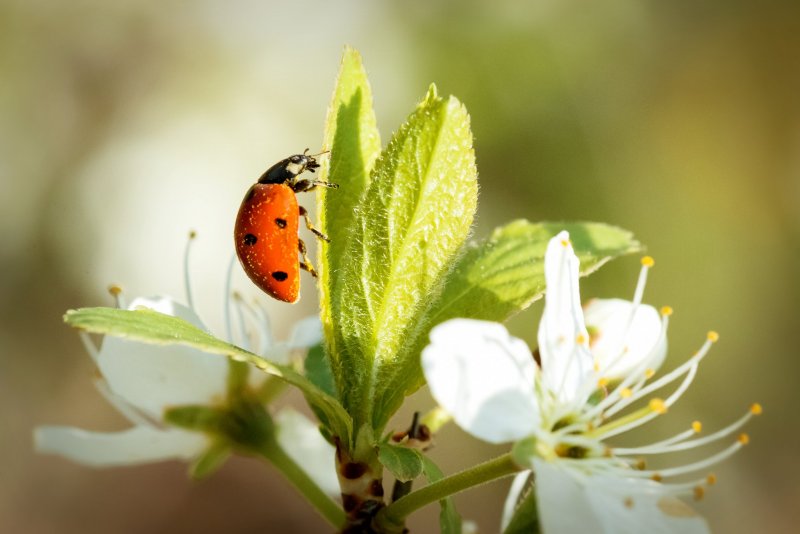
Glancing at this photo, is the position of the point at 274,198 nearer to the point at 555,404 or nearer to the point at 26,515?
the point at 555,404

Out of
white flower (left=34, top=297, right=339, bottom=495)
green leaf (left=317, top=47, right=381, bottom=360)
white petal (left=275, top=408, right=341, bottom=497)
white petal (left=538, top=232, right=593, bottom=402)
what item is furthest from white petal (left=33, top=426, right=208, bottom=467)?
white petal (left=538, top=232, right=593, bottom=402)

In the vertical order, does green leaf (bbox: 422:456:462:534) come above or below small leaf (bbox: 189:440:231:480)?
below

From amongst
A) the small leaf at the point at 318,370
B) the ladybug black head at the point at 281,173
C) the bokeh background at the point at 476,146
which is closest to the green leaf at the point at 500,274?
the small leaf at the point at 318,370

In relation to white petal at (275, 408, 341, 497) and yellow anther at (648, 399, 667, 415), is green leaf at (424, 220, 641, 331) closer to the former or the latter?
yellow anther at (648, 399, 667, 415)

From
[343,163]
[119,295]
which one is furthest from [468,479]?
[119,295]

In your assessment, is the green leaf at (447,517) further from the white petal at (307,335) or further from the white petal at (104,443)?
the white petal at (104,443)

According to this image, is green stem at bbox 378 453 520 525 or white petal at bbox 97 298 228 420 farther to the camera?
white petal at bbox 97 298 228 420
